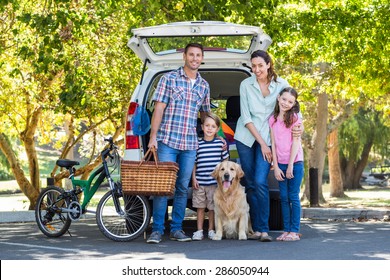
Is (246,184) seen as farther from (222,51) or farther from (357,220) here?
(357,220)

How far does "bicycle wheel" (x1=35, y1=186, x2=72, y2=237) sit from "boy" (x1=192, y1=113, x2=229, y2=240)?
1.75m

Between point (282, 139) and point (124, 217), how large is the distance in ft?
6.81

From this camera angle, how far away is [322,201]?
1165 inches

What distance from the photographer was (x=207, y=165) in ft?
34.3

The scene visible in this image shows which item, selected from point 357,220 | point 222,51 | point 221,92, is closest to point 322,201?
point 357,220

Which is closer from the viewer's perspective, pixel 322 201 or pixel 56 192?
pixel 56 192

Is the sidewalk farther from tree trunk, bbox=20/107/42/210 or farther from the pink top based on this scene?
tree trunk, bbox=20/107/42/210

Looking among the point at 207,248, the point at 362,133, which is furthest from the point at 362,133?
the point at 207,248

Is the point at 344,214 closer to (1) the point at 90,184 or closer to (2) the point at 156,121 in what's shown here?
(1) the point at 90,184

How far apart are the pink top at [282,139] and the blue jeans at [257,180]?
0.65 feet

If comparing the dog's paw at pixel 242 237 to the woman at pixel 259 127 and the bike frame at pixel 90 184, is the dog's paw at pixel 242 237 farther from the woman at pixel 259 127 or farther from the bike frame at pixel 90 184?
the bike frame at pixel 90 184

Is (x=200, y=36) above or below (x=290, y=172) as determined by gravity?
above
